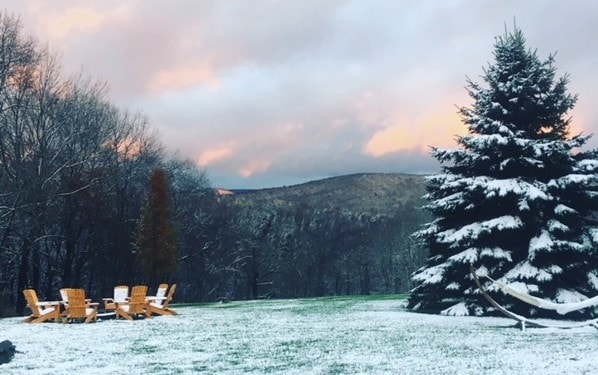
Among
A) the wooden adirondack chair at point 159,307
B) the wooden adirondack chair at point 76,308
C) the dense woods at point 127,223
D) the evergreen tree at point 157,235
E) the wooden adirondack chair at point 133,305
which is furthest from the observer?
the evergreen tree at point 157,235

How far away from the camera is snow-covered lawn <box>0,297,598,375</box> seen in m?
9.55

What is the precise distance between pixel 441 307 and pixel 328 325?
8177 millimetres

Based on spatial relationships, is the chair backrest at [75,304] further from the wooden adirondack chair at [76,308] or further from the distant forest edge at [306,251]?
the distant forest edge at [306,251]

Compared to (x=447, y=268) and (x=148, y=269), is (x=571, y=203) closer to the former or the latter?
(x=447, y=268)

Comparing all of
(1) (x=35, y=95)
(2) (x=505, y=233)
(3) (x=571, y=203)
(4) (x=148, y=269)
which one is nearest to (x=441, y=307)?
(2) (x=505, y=233)

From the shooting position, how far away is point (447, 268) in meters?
21.4

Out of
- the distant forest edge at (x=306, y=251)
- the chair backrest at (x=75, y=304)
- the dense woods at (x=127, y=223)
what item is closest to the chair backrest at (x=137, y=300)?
the chair backrest at (x=75, y=304)

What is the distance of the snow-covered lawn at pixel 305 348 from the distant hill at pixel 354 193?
7150 centimetres

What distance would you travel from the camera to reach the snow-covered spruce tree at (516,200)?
19562 millimetres

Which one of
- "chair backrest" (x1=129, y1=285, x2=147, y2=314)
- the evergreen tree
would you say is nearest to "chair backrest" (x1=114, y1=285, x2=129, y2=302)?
"chair backrest" (x1=129, y1=285, x2=147, y2=314)

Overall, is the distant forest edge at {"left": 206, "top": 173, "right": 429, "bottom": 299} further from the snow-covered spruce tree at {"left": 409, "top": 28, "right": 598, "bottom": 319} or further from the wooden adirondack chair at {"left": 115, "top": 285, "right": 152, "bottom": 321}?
the snow-covered spruce tree at {"left": 409, "top": 28, "right": 598, "bottom": 319}

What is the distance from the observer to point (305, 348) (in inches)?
469

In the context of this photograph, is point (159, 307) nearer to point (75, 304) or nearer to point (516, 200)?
point (75, 304)

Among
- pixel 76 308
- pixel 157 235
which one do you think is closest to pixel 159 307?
pixel 76 308
